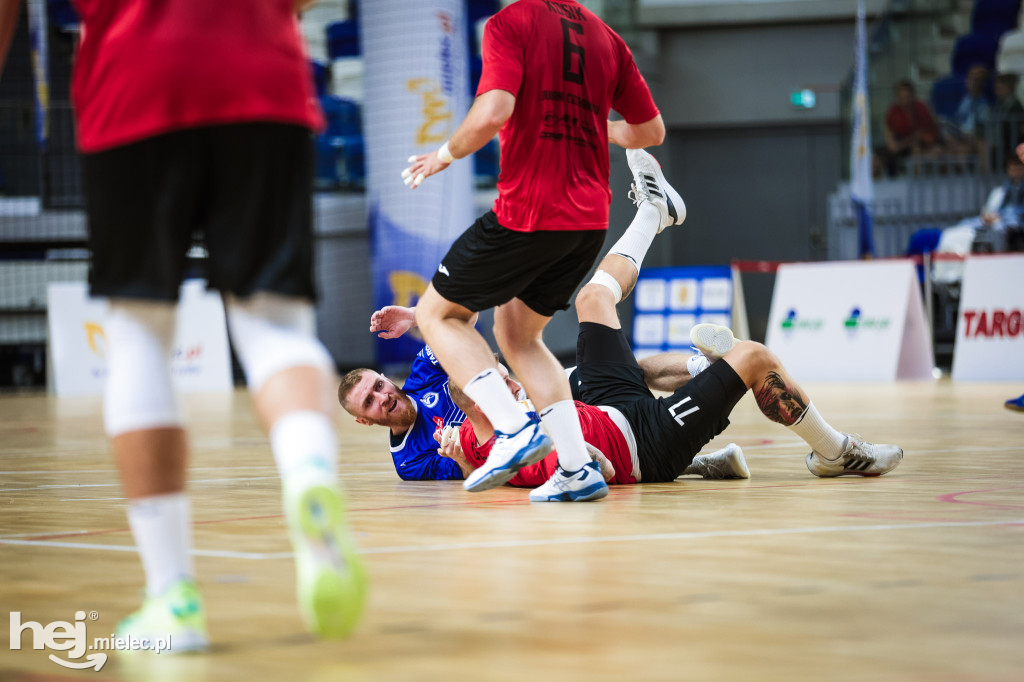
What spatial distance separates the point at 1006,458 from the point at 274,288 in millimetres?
3334

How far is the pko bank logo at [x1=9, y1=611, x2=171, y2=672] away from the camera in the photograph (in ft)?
5.05

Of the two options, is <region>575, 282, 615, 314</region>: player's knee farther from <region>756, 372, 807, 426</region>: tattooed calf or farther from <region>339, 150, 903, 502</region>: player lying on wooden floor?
<region>756, 372, 807, 426</region>: tattooed calf

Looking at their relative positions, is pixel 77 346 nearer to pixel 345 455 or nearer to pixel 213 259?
pixel 345 455

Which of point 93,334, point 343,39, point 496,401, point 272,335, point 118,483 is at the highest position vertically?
point 343,39

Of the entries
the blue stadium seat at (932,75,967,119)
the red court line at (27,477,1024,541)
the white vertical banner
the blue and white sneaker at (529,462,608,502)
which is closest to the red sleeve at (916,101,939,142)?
the blue stadium seat at (932,75,967,119)

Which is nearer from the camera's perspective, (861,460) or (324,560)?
(324,560)

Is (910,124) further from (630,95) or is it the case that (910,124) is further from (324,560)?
(324,560)

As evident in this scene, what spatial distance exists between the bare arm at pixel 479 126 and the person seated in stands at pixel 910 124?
12677 millimetres

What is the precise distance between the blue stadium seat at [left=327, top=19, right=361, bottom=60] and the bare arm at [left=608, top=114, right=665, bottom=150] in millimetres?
12210

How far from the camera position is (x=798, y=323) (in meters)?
11.4

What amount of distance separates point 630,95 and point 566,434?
3.49 ft

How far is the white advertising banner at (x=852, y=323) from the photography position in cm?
1076

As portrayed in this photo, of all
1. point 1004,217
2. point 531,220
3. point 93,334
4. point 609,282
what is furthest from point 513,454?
point 1004,217

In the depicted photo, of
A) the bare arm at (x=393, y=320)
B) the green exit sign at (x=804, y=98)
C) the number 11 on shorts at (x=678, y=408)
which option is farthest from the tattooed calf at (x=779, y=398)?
the green exit sign at (x=804, y=98)
